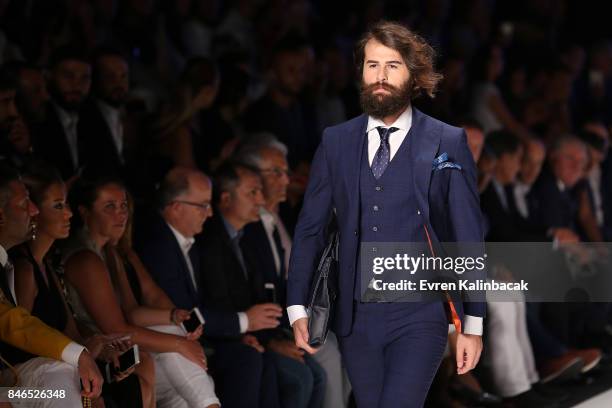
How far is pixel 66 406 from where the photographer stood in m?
3.88

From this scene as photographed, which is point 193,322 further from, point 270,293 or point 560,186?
point 560,186

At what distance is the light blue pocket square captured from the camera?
3.46 m

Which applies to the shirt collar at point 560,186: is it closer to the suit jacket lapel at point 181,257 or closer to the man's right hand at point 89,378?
the suit jacket lapel at point 181,257

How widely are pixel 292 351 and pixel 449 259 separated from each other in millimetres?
1659

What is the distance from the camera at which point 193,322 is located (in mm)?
4578

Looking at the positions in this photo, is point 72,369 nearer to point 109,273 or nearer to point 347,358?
point 109,273

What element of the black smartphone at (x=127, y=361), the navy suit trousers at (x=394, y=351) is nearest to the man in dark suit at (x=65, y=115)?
the black smartphone at (x=127, y=361)

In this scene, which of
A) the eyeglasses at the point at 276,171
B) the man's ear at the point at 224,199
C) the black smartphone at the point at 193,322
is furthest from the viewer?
the eyeglasses at the point at 276,171

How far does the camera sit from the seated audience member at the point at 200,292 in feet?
15.6

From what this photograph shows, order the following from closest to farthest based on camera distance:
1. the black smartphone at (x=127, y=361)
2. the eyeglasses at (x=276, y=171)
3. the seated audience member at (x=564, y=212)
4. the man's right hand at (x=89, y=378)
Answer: the man's right hand at (x=89, y=378)
the black smartphone at (x=127, y=361)
the eyeglasses at (x=276, y=171)
the seated audience member at (x=564, y=212)

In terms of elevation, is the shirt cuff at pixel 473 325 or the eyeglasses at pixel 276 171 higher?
the eyeglasses at pixel 276 171

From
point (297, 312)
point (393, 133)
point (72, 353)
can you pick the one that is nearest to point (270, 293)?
A: point (72, 353)

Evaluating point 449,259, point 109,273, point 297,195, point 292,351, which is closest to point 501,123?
point 297,195

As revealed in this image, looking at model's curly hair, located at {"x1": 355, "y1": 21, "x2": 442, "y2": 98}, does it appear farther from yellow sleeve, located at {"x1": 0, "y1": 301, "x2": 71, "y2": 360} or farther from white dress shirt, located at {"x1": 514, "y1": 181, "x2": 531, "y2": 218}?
white dress shirt, located at {"x1": 514, "y1": 181, "x2": 531, "y2": 218}
